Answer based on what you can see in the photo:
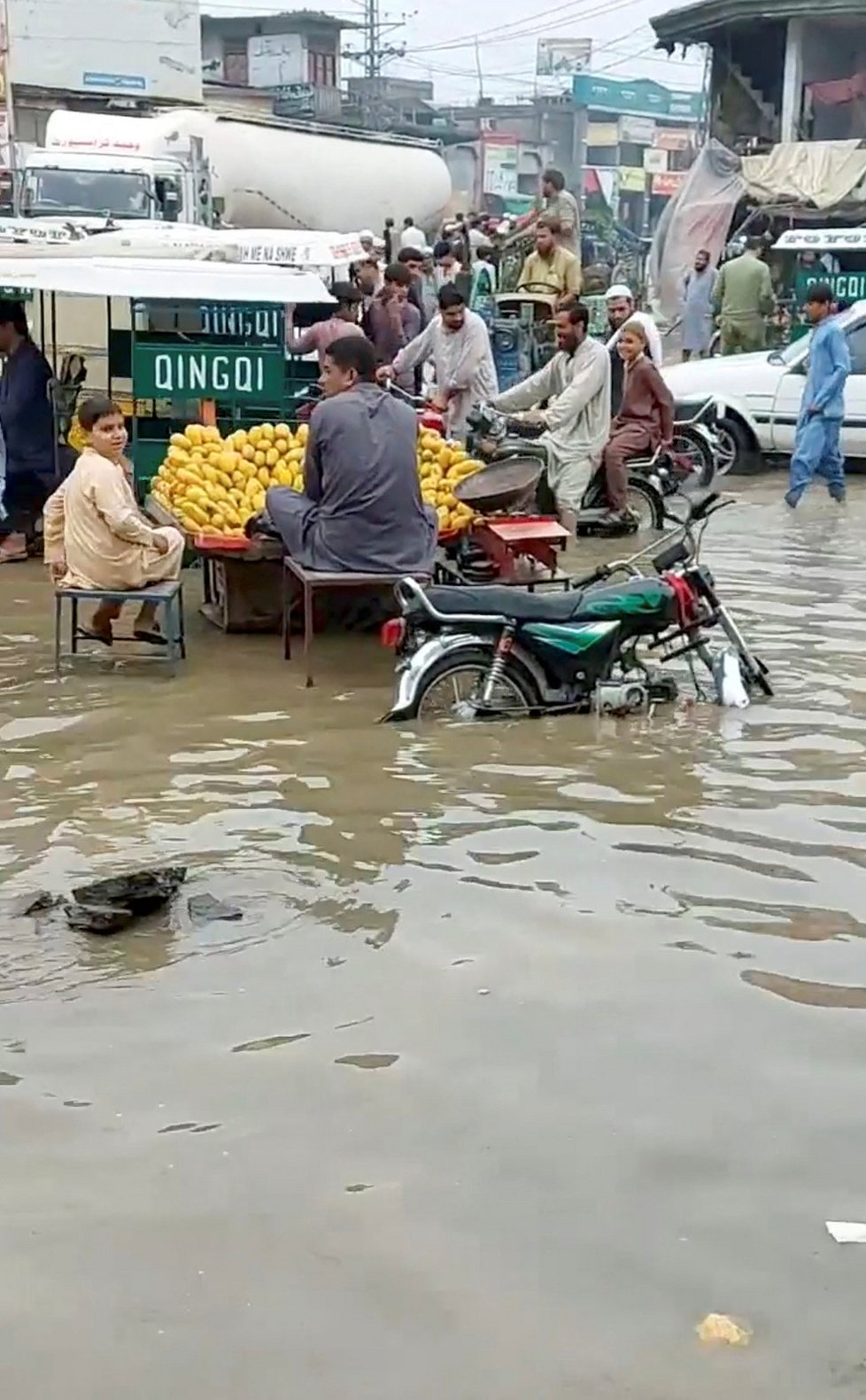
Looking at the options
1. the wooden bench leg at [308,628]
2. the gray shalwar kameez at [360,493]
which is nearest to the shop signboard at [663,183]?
the gray shalwar kameez at [360,493]

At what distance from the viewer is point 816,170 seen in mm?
26125

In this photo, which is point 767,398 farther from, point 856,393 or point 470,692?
point 470,692

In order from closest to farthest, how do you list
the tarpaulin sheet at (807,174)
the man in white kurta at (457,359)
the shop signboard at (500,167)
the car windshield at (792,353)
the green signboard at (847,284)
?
the man in white kurta at (457,359) < the car windshield at (792,353) < the green signboard at (847,284) < the tarpaulin sheet at (807,174) < the shop signboard at (500,167)

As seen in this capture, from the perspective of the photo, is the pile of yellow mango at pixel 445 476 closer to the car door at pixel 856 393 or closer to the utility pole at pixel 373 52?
the car door at pixel 856 393

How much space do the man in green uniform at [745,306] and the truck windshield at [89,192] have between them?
7084mm

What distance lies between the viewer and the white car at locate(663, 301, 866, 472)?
14953 mm

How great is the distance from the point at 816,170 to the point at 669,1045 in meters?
24.0

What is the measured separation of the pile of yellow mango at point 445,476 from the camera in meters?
8.99

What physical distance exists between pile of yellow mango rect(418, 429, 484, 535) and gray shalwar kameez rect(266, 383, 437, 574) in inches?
35.9

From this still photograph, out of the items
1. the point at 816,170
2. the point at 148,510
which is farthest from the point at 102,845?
the point at 816,170

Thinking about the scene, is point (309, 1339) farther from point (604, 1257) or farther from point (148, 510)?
point (148, 510)

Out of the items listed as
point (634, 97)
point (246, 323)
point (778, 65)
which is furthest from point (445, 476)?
point (634, 97)

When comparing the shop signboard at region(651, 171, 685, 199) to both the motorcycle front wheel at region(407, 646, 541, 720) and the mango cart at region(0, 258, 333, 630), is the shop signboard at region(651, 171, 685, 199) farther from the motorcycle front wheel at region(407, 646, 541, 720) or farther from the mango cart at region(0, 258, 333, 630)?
the motorcycle front wheel at region(407, 646, 541, 720)

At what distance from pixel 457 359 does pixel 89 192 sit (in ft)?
35.0
